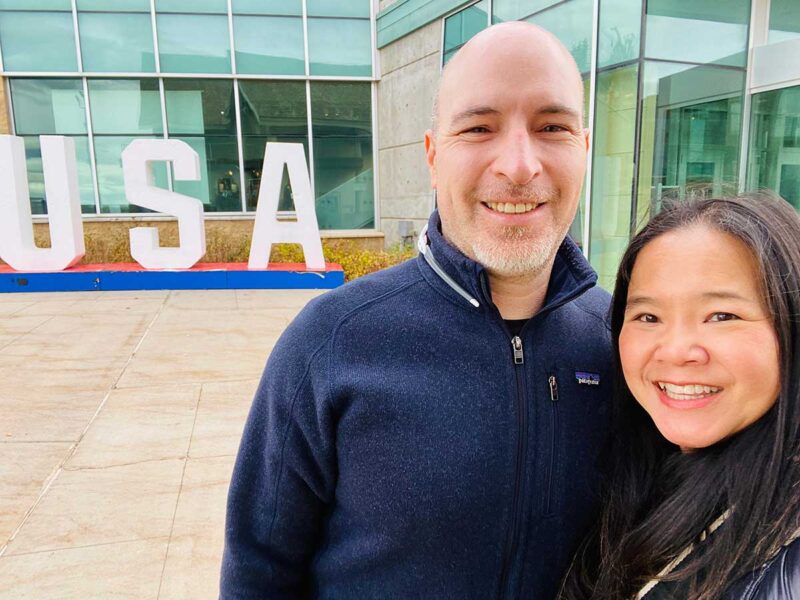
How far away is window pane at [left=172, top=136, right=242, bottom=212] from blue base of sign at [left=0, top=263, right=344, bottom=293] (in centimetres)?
408

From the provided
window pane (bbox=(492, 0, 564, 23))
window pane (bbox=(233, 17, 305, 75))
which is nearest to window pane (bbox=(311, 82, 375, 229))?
window pane (bbox=(233, 17, 305, 75))

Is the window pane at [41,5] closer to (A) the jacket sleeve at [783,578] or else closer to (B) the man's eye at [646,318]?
(B) the man's eye at [646,318]

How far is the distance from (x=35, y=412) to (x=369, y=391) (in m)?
4.45

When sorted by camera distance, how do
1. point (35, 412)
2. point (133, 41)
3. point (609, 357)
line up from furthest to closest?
point (133, 41) < point (35, 412) < point (609, 357)

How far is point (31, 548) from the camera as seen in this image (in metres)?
3.10

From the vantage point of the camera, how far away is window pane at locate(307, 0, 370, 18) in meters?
13.7

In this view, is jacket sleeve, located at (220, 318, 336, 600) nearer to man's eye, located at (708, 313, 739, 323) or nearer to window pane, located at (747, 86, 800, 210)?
man's eye, located at (708, 313, 739, 323)

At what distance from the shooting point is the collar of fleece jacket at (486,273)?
1474 mm

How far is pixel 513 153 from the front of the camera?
4.78 ft

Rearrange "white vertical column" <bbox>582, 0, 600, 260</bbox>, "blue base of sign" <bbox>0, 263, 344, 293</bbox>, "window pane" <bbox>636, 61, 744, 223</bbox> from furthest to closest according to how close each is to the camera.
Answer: "blue base of sign" <bbox>0, 263, 344, 293</bbox> < "white vertical column" <bbox>582, 0, 600, 260</bbox> < "window pane" <bbox>636, 61, 744, 223</bbox>

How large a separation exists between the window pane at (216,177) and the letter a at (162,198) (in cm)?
362

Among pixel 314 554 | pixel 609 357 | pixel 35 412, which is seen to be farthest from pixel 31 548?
pixel 609 357

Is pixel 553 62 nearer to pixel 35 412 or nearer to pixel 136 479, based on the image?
pixel 136 479

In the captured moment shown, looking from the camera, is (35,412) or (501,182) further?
(35,412)
